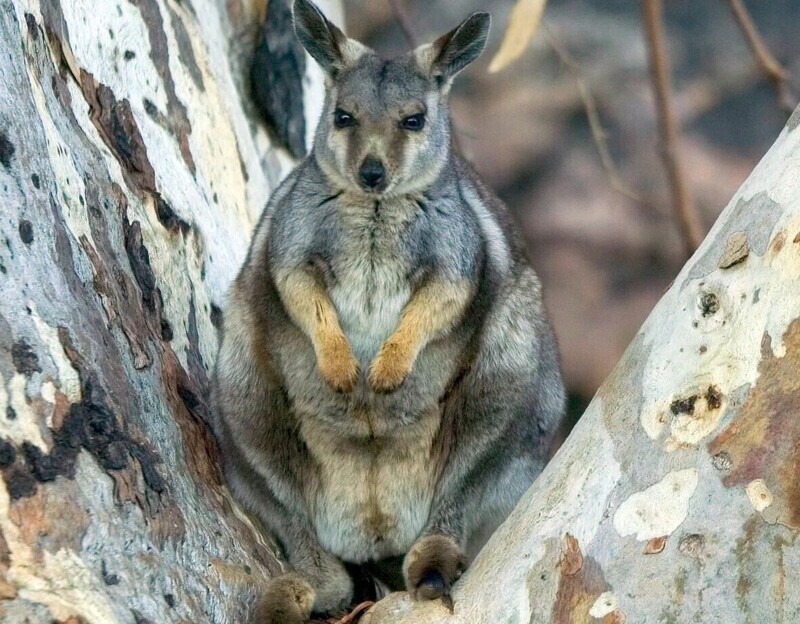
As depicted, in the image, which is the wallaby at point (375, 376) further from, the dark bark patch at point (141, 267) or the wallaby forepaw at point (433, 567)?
the dark bark patch at point (141, 267)

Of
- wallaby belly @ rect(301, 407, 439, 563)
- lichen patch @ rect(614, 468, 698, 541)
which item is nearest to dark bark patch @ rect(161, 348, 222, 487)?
wallaby belly @ rect(301, 407, 439, 563)

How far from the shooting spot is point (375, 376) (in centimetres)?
411

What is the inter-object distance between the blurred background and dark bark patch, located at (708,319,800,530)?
6970mm

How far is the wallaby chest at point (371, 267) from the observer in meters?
4.20

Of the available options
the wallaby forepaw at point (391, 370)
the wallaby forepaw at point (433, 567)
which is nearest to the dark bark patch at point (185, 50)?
the wallaby forepaw at point (391, 370)

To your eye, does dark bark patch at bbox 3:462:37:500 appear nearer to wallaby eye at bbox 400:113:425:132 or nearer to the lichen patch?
the lichen patch

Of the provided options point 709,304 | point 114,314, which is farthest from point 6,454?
point 709,304

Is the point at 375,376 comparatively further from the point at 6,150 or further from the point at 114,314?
the point at 6,150

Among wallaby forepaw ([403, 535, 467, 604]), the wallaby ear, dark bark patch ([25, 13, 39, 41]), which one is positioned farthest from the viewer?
the wallaby ear

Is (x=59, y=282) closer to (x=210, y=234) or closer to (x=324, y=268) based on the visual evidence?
(x=324, y=268)

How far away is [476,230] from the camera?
4.38m

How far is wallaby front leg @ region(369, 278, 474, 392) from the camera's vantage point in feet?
13.4

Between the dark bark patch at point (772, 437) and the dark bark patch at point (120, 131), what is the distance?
2363 mm

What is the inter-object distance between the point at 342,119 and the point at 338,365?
36.1 inches
